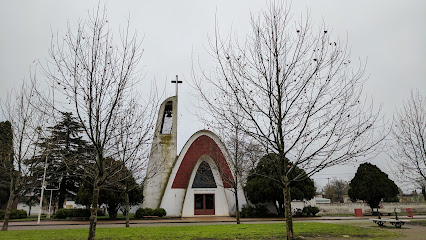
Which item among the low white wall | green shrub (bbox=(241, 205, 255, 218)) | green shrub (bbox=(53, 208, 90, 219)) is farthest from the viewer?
the low white wall

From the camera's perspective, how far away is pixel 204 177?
1163 inches

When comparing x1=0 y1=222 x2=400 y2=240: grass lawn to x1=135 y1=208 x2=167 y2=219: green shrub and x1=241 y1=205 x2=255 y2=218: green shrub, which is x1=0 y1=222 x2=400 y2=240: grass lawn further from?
x1=241 y1=205 x2=255 y2=218: green shrub

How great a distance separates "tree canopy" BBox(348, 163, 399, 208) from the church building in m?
12.0

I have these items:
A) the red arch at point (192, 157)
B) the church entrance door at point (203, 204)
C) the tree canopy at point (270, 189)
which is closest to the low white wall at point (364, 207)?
the tree canopy at point (270, 189)

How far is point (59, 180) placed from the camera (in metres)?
32.3

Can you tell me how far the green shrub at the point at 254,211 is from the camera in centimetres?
2736

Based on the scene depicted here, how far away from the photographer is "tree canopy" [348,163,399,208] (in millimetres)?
28219

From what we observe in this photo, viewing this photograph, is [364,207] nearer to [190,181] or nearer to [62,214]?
[190,181]

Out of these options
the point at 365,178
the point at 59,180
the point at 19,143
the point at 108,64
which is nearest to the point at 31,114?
the point at 19,143

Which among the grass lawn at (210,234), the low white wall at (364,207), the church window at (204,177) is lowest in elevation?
the low white wall at (364,207)

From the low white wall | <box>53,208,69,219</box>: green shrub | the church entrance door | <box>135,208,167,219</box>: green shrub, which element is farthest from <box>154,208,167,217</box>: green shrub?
the low white wall

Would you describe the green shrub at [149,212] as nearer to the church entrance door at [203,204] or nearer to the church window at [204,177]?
the church entrance door at [203,204]

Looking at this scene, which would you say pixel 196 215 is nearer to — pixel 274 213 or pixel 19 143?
pixel 274 213

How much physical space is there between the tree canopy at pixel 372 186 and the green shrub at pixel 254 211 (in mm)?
10062
